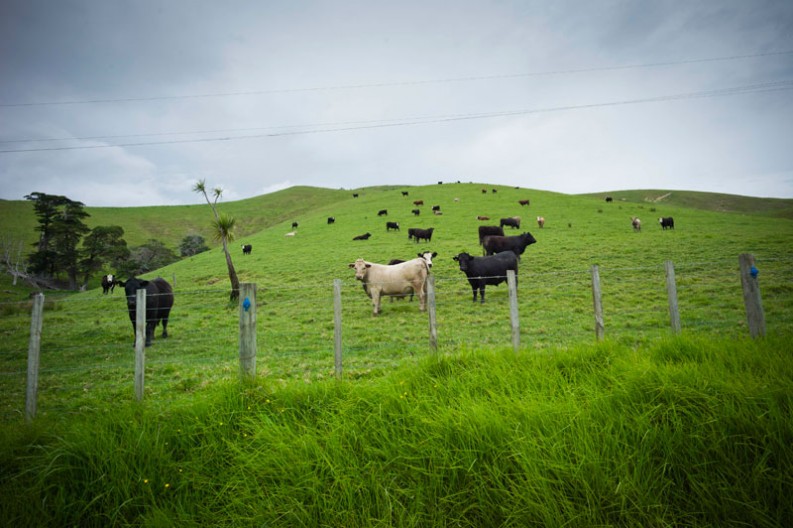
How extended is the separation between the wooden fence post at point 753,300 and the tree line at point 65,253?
156 ft

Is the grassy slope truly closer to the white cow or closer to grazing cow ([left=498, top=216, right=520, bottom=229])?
grazing cow ([left=498, top=216, right=520, bottom=229])

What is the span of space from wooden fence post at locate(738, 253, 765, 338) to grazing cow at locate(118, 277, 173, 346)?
13.1 m

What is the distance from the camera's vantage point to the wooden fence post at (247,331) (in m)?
4.61

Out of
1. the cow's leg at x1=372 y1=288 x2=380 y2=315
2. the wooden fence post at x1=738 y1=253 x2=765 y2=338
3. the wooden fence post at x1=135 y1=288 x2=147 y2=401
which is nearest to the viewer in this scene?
the wooden fence post at x1=135 y1=288 x2=147 y2=401

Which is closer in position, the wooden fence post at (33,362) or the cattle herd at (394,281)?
the wooden fence post at (33,362)

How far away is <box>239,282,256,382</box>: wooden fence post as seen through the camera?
4.61 meters

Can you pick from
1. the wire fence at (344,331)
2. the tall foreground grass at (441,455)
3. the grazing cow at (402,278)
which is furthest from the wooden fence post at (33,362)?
the grazing cow at (402,278)

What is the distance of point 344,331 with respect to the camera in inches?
412

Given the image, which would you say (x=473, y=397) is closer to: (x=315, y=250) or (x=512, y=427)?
(x=512, y=427)

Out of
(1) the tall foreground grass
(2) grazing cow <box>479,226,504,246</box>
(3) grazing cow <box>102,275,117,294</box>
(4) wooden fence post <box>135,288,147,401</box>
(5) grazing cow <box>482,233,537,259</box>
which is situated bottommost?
(1) the tall foreground grass

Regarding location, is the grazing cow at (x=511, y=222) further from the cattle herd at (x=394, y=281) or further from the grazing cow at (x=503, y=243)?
the cattle herd at (x=394, y=281)

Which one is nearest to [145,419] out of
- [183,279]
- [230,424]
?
[230,424]

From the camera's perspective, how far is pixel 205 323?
13297 millimetres

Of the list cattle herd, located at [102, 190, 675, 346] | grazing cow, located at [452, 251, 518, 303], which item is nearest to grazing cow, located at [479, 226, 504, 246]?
cattle herd, located at [102, 190, 675, 346]
